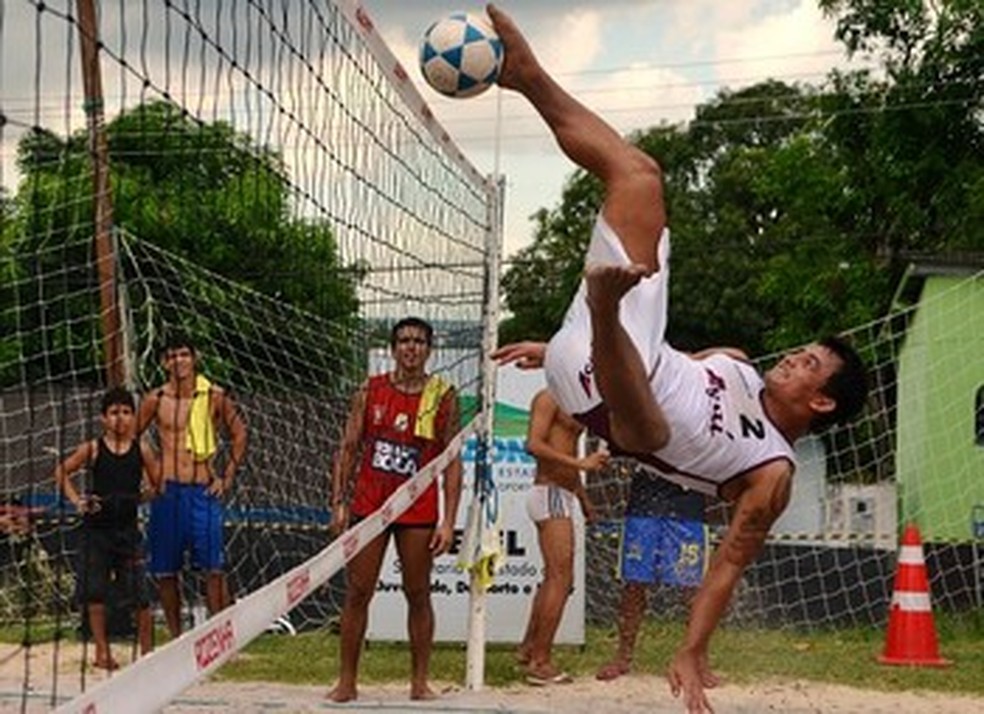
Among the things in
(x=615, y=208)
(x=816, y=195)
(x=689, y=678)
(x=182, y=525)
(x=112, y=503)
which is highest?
(x=816, y=195)

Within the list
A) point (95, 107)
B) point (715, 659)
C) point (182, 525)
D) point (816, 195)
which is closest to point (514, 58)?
point (95, 107)

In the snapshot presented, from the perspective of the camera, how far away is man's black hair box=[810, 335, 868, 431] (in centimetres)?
615

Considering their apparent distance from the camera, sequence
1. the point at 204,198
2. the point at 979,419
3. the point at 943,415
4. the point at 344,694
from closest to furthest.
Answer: the point at 204,198, the point at 344,694, the point at 979,419, the point at 943,415

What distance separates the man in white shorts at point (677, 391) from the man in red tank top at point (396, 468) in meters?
2.55

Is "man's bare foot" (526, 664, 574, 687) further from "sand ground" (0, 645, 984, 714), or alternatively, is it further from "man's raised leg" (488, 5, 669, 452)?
"man's raised leg" (488, 5, 669, 452)

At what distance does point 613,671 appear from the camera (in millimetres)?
10148

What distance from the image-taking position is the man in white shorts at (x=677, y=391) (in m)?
5.83

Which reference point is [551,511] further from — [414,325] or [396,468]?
[414,325]

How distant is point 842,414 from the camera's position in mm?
6195

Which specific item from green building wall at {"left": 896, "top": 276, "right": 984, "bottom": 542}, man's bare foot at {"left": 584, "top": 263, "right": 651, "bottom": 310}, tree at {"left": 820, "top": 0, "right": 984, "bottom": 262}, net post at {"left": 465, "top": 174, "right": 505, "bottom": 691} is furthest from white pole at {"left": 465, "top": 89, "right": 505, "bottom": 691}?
tree at {"left": 820, "top": 0, "right": 984, "bottom": 262}

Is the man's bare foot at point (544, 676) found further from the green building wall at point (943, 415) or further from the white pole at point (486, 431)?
the green building wall at point (943, 415)

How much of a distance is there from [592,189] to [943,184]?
2400cm

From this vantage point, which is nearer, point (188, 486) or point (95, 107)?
point (95, 107)

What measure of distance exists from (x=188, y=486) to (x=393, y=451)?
1381 millimetres
